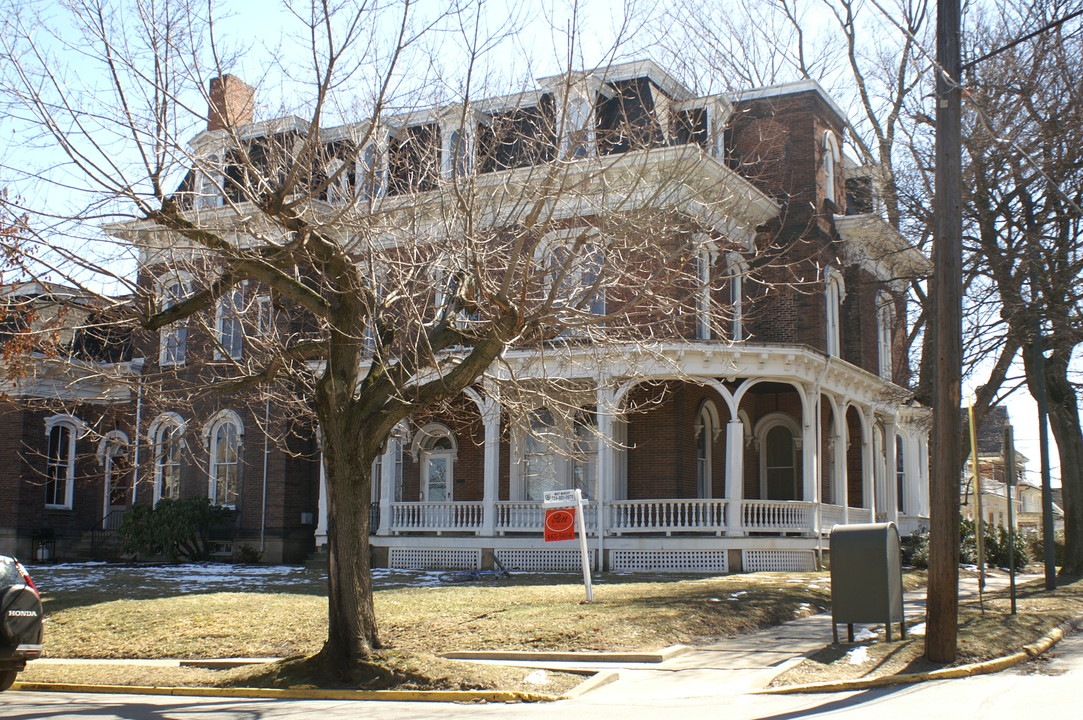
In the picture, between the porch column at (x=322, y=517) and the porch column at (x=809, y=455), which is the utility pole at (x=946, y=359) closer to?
the porch column at (x=809, y=455)

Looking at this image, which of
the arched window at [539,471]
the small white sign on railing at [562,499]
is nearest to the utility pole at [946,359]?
the small white sign on railing at [562,499]

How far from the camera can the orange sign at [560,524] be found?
51.9 feet

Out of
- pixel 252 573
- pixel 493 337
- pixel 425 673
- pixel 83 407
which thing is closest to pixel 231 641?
pixel 425 673

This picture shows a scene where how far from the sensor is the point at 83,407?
28.8m

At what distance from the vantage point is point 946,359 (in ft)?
34.2

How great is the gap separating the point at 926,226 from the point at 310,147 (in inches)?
581

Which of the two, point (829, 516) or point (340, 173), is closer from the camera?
point (340, 173)

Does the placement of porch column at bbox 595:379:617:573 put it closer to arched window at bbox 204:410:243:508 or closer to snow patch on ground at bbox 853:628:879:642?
snow patch on ground at bbox 853:628:879:642

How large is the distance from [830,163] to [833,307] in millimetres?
3743

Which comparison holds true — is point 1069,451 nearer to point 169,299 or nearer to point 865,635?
point 865,635

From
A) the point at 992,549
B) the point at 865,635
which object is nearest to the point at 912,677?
the point at 865,635

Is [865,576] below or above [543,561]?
above

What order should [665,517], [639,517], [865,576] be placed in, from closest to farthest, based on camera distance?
[865,576], [665,517], [639,517]

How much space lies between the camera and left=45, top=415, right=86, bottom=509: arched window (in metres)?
28.1
